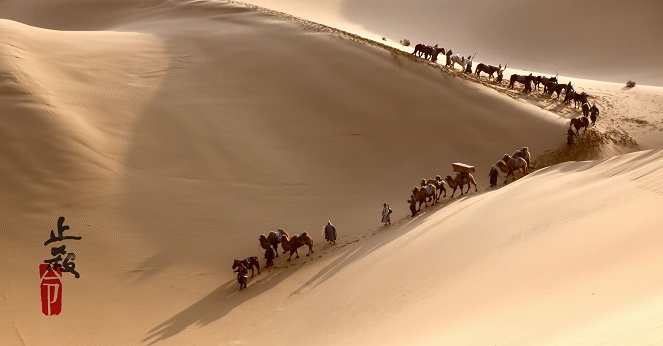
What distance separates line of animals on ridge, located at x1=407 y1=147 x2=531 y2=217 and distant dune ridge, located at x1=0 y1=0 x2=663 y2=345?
1.09 feet

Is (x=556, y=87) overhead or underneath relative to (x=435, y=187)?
overhead

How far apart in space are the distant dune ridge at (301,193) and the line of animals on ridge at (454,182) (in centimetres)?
33

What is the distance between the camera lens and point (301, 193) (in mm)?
18953

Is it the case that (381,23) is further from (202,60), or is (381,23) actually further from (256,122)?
(256,122)

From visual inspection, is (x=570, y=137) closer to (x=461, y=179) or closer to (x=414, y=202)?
(x=461, y=179)

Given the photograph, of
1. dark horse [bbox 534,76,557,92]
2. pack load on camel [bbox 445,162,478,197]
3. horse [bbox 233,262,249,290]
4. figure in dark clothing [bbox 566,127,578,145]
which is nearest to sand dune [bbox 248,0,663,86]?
dark horse [bbox 534,76,557,92]

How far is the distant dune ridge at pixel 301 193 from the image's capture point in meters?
10.5

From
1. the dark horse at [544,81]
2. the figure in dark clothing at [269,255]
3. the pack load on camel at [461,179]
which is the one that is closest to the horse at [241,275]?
the figure in dark clothing at [269,255]

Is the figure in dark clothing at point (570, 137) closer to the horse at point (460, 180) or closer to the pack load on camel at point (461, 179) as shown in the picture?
the pack load on camel at point (461, 179)

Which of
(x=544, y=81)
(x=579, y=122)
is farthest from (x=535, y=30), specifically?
(x=579, y=122)

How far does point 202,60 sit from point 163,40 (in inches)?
96.8

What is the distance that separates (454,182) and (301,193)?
3.59m

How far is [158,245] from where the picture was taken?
16.4 meters

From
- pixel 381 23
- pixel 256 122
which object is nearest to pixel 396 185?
pixel 256 122
